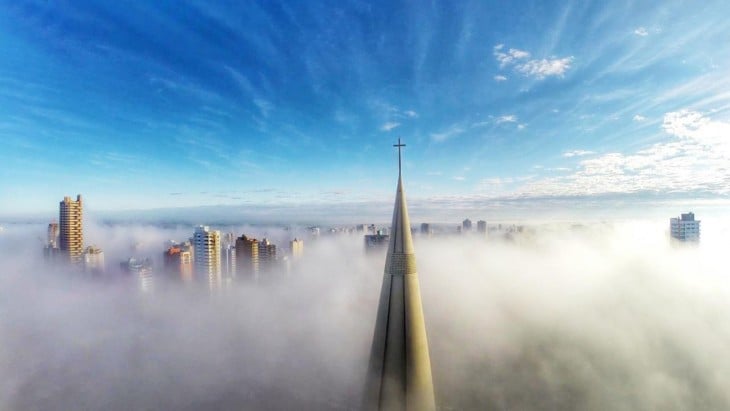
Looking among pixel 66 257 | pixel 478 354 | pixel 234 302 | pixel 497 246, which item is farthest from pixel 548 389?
pixel 66 257

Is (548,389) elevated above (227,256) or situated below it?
below

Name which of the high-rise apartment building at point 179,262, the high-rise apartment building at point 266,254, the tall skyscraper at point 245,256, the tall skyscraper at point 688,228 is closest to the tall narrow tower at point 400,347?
the high-rise apartment building at point 179,262

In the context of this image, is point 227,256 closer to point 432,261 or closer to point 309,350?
point 309,350

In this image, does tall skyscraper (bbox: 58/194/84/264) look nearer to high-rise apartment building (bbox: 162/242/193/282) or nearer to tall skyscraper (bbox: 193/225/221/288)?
high-rise apartment building (bbox: 162/242/193/282)

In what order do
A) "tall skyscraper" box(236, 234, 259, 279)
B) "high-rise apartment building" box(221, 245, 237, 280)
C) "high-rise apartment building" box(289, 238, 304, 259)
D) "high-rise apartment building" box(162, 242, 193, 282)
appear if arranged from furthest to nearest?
"high-rise apartment building" box(289, 238, 304, 259)
"tall skyscraper" box(236, 234, 259, 279)
"high-rise apartment building" box(221, 245, 237, 280)
"high-rise apartment building" box(162, 242, 193, 282)

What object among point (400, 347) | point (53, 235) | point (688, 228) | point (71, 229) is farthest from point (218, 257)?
point (688, 228)

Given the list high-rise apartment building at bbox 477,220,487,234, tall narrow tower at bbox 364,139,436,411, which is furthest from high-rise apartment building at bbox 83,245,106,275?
high-rise apartment building at bbox 477,220,487,234

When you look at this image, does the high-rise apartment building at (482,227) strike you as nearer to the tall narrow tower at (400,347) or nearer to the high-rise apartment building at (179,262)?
the high-rise apartment building at (179,262)
